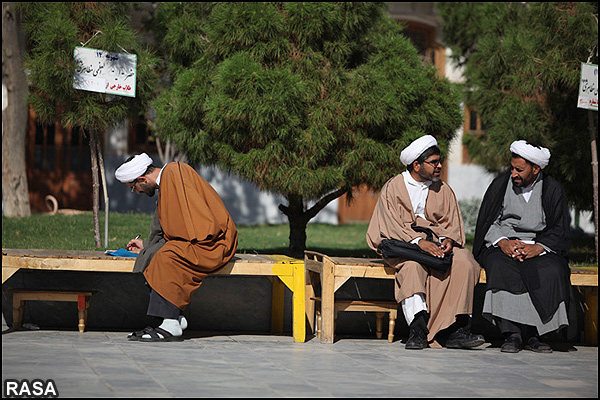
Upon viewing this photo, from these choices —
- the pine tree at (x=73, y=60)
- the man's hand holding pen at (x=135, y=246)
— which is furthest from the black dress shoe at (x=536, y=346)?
the pine tree at (x=73, y=60)

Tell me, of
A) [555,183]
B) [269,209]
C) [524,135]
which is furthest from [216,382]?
[269,209]

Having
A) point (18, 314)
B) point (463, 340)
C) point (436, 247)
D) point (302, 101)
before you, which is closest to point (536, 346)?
Result: point (463, 340)

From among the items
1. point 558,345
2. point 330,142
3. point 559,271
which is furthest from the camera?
point 330,142

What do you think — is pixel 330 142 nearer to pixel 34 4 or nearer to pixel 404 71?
pixel 404 71

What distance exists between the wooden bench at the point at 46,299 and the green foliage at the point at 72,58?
178 cm

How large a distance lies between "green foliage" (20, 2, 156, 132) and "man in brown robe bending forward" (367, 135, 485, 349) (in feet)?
8.17

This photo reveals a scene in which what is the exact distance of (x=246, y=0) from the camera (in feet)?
24.1

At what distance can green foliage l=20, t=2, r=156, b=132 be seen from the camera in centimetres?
710

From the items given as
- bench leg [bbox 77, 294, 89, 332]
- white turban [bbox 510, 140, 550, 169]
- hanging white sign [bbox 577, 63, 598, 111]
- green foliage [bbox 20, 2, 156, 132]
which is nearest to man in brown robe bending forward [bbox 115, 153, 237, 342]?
bench leg [bbox 77, 294, 89, 332]

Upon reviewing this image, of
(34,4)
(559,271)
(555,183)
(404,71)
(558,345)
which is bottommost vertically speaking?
(558,345)

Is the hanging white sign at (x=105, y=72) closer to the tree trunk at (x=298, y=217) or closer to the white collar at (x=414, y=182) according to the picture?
the tree trunk at (x=298, y=217)

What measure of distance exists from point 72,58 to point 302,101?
74.7 inches

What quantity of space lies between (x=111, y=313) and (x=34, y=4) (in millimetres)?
2825

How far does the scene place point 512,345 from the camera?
5777mm
